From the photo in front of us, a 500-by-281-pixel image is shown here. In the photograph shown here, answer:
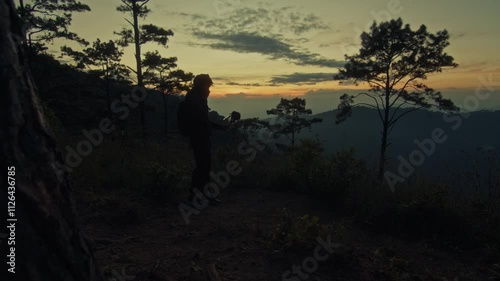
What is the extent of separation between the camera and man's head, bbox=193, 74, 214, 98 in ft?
20.1

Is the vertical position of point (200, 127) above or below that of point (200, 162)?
above

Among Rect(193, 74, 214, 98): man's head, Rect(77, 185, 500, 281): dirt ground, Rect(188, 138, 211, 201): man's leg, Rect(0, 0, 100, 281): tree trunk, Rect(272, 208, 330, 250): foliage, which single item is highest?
Rect(193, 74, 214, 98): man's head

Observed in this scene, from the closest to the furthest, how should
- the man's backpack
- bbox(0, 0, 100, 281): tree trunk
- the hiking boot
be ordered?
1. bbox(0, 0, 100, 281): tree trunk
2. the man's backpack
3. the hiking boot

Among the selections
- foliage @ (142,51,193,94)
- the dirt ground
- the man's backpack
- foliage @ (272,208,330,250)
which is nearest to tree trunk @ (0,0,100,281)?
the dirt ground

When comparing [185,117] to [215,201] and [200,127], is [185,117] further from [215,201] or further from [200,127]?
[215,201]


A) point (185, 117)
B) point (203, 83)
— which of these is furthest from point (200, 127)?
point (203, 83)

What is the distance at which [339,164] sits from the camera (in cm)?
642

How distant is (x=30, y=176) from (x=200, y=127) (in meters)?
5.12

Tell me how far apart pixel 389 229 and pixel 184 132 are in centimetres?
380

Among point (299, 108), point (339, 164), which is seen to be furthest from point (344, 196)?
point (299, 108)

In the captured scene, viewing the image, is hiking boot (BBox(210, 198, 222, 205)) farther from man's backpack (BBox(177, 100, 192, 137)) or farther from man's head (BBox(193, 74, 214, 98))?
man's head (BBox(193, 74, 214, 98))

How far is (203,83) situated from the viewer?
6.16m

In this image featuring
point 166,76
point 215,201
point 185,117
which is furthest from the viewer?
point 166,76

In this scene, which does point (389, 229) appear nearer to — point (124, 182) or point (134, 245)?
point (134, 245)
